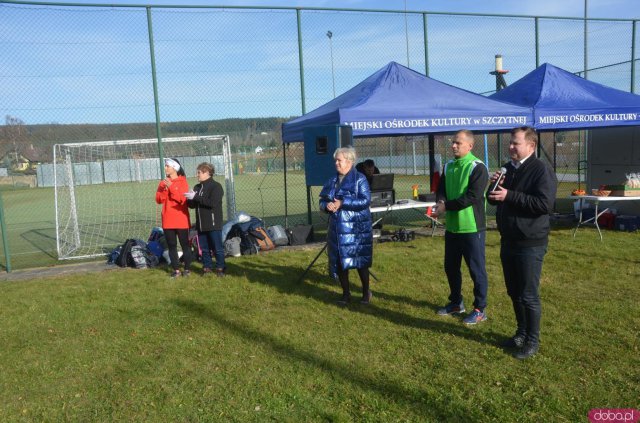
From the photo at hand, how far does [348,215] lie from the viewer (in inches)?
210

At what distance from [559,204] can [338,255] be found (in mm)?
10308

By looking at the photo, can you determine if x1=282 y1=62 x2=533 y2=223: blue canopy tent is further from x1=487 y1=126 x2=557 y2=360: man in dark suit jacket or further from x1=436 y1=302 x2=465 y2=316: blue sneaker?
x1=487 y1=126 x2=557 y2=360: man in dark suit jacket

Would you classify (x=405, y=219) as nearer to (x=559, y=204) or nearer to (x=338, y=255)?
(x=559, y=204)

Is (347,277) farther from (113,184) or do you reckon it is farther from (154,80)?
(113,184)

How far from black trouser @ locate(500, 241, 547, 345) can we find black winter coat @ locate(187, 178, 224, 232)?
3.96m

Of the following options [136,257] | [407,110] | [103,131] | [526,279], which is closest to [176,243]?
[136,257]

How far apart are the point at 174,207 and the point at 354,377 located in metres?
4.07

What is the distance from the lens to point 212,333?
4.98 m

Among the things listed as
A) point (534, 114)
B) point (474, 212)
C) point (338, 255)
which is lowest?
point (338, 255)

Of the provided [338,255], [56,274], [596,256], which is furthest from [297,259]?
[596,256]

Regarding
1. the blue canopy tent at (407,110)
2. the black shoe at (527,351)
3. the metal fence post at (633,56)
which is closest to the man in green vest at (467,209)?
the black shoe at (527,351)

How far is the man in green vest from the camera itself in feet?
15.4

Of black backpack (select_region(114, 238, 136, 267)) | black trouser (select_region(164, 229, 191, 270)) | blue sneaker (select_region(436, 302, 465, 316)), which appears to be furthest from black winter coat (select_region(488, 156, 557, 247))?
black backpack (select_region(114, 238, 136, 267))

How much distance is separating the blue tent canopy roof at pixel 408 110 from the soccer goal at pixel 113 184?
2.73 m
